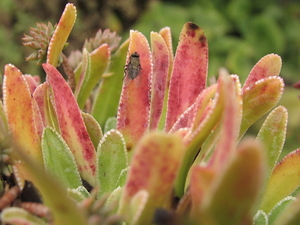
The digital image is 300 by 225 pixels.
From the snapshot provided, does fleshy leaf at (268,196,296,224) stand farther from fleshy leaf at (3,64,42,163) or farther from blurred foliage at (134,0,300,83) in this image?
blurred foliage at (134,0,300,83)

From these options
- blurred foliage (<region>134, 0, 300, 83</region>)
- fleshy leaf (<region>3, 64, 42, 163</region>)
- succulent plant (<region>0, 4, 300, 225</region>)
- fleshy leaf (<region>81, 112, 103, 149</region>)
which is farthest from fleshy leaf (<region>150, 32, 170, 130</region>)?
blurred foliage (<region>134, 0, 300, 83</region>)

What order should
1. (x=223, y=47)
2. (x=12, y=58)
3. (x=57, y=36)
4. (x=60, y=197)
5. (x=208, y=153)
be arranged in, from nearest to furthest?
(x=60, y=197) < (x=208, y=153) < (x=57, y=36) < (x=12, y=58) < (x=223, y=47)

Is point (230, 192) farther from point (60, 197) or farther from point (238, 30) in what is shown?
point (238, 30)

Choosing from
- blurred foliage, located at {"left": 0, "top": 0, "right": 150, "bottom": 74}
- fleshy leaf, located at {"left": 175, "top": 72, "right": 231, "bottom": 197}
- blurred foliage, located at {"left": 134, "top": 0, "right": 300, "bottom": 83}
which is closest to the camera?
Answer: fleshy leaf, located at {"left": 175, "top": 72, "right": 231, "bottom": 197}

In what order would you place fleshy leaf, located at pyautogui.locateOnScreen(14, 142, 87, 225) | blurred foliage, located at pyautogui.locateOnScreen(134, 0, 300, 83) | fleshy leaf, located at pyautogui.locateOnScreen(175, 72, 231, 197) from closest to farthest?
fleshy leaf, located at pyautogui.locateOnScreen(14, 142, 87, 225), fleshy leaf, located at pyautogui.locateOnScreen(175, 72, 231, 197), blurred foliage, located at pyautogui.locateOnScreen(134, 0, 300, 83)

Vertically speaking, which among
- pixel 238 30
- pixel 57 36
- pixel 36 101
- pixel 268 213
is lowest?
pixel 268 213

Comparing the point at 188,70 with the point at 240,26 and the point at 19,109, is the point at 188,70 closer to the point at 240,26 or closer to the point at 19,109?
the point at 19,109

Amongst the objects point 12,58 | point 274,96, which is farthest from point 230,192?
point 12,58
